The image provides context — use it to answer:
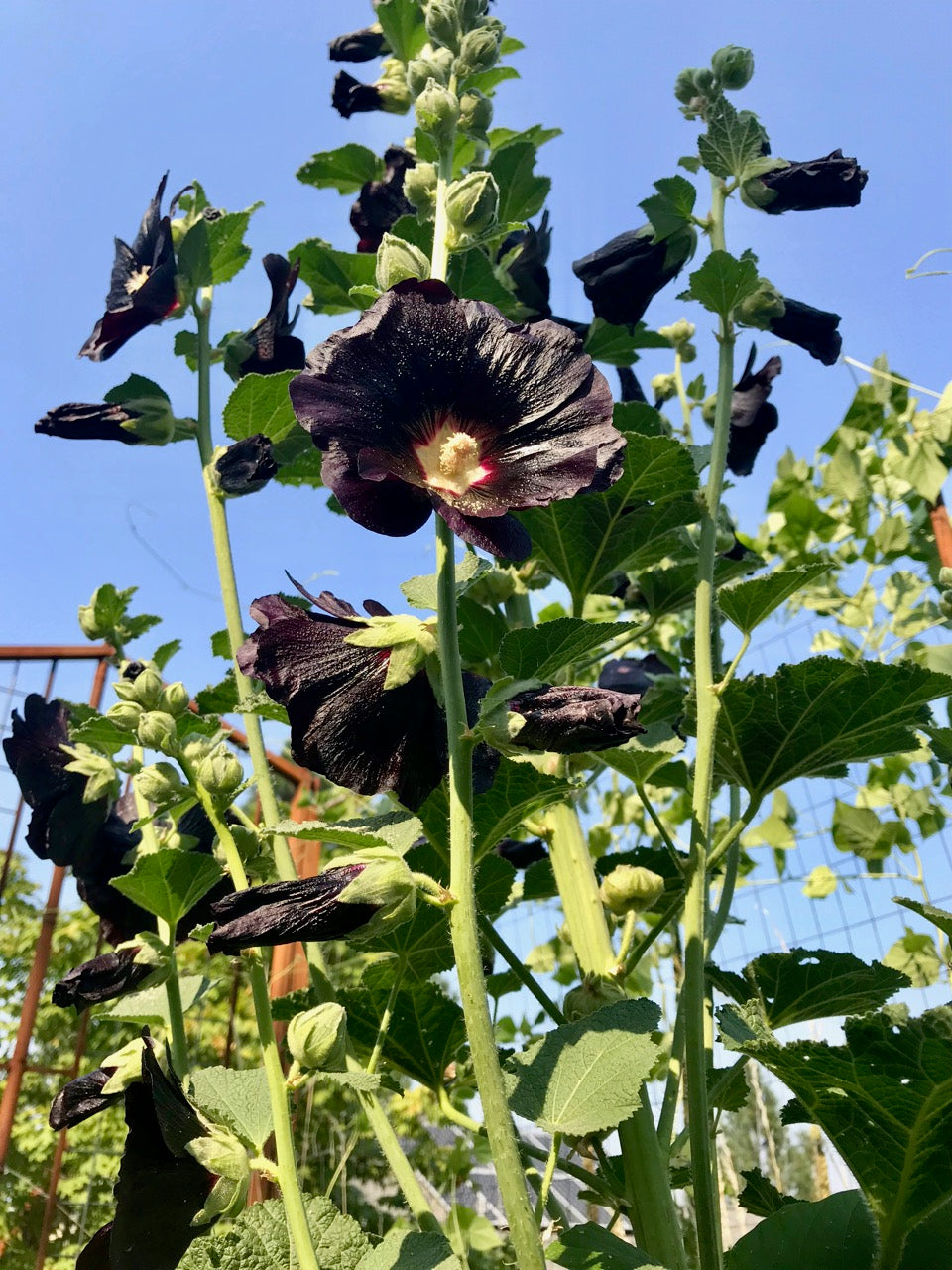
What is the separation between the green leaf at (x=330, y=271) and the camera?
109 centimetres

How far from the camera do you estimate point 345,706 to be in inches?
26.5

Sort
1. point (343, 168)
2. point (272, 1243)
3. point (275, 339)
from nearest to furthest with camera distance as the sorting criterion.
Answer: point (272, 1243) < point (275, 339) < point (343, 168)

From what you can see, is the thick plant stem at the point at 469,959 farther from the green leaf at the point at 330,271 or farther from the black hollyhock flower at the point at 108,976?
the green leaf at the point at 330,271

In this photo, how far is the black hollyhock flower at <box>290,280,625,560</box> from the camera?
1.95 feet

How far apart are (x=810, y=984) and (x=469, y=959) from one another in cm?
44

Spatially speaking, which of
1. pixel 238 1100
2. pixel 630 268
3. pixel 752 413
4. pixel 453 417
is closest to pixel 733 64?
pixel 630 268

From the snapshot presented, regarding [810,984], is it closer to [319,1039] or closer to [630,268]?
[319,1039]

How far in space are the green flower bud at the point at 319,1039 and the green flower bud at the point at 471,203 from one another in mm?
499

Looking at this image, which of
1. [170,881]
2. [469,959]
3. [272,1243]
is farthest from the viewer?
[170,881]

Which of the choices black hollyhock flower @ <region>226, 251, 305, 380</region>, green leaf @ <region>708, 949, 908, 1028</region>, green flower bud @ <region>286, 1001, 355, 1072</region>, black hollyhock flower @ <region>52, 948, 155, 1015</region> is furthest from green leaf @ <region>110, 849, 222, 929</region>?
black hollyhock flower @ <region>226, 251, 305, 380</region>

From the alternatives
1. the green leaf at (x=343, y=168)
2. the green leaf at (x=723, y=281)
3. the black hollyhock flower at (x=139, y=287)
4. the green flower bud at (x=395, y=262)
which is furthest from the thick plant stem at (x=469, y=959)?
the green leaf at (x=343, y=168)

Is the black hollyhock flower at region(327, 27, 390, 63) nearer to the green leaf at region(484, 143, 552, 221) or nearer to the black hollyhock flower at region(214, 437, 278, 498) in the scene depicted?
the green leaf at region(484, 143, 552, 221)

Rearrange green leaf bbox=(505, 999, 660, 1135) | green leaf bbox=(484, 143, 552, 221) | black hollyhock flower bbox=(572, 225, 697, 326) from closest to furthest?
green leaf bbox=(505, 999, 660, 1135) < black hollyhock flower bbox=(572, 225, 697, 326) < green leaf bbox=(484, 143, 552, 221)

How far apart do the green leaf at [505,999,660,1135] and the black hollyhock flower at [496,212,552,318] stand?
2.35ft
